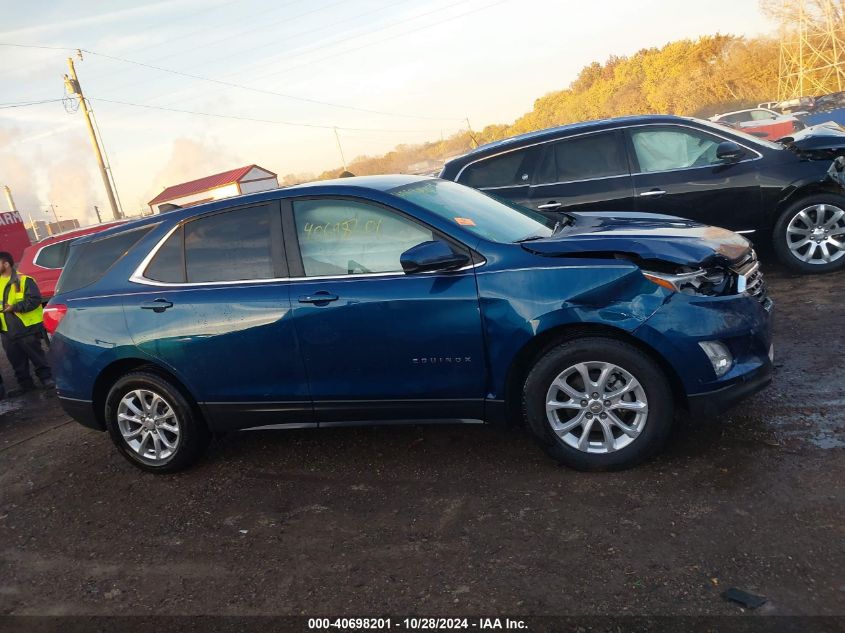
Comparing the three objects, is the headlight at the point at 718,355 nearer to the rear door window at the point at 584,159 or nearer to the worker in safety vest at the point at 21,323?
the rear door window at the point at 584,159

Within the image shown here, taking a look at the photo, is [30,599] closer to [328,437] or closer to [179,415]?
[179,415]

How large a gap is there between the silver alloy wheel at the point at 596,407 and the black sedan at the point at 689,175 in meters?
4.18

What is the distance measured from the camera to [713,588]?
2768 millimetres

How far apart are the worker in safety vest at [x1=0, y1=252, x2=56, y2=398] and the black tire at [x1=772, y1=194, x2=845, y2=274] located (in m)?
8.34

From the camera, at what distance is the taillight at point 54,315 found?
4.92 metres

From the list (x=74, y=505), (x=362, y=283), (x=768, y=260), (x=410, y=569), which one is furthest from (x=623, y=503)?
(x=768, y=260)

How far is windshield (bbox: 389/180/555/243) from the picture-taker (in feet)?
13.5

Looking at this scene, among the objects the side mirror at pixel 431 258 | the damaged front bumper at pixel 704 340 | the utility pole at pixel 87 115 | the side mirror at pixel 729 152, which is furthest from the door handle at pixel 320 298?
the utility pole at pixel 87 115

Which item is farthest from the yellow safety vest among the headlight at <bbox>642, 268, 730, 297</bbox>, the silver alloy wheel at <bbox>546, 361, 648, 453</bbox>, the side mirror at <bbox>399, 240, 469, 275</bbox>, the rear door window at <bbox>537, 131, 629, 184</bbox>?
the headlight at <bbox>642, 268, 730, 297</bbox>

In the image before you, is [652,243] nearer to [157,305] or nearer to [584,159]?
[157,305]

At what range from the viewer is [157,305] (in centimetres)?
454

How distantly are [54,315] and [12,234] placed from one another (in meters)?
33.7

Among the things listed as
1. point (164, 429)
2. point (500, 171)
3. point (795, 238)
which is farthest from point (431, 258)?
point (795, 238)

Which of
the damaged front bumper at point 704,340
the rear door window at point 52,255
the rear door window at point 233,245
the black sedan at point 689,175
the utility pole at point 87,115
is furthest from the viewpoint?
the utility pole at point 87,115
